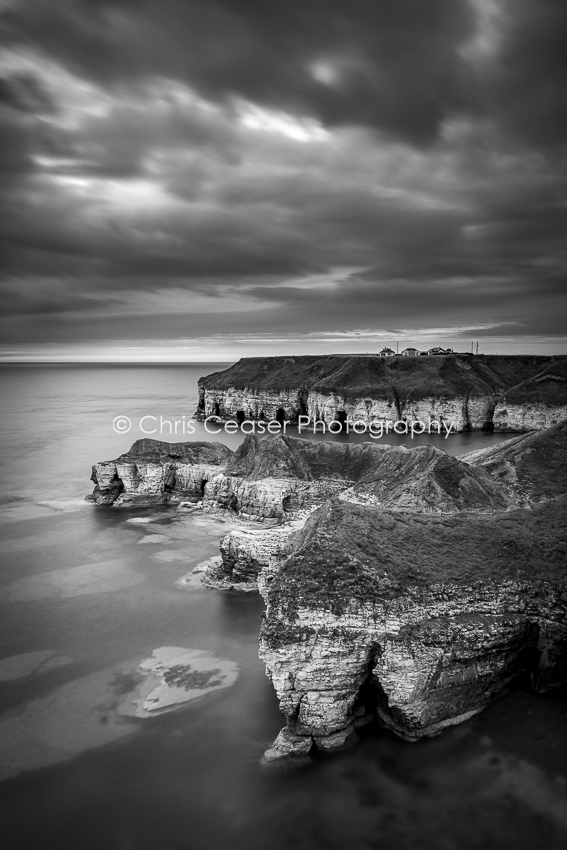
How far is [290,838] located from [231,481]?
110 feet

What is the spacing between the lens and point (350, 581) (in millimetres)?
19047

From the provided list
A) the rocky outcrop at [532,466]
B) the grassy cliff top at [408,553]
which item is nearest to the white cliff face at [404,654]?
the grassy cliff top at [408,553]

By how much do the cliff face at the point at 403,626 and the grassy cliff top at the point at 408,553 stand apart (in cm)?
5

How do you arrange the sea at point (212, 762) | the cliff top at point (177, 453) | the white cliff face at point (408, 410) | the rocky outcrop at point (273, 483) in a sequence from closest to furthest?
the sea at point (212, 762) → the rocky outcrop at point (273, 483) → the cliff top at point (177, 453) → the white cliff face at point (408, 410)

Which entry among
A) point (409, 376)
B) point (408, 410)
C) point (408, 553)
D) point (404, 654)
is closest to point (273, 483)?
point (408, 553)

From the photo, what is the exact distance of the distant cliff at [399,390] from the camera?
101m

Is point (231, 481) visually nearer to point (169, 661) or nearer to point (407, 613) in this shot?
point (169, 661)

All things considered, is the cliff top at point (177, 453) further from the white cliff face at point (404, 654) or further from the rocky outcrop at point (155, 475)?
the white cliff face at point (404, 654)

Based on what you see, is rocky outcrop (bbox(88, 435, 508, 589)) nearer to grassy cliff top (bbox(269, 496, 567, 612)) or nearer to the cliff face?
grassy cliff top (bbox(269, 496, 567, 612))

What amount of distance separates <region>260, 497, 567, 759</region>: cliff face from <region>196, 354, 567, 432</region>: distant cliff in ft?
272

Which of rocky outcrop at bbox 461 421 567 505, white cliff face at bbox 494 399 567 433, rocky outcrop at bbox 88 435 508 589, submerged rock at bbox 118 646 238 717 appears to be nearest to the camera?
submerged rock at bbox 118 646 238 717

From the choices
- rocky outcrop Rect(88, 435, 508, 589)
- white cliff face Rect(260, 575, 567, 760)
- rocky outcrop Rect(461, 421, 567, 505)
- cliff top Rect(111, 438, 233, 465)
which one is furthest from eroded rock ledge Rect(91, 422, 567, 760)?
cliff top Rect(111, 438, 233, 465)

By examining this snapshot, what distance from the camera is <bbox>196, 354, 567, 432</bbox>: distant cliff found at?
3989 inches

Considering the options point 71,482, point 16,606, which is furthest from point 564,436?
point 71,482
